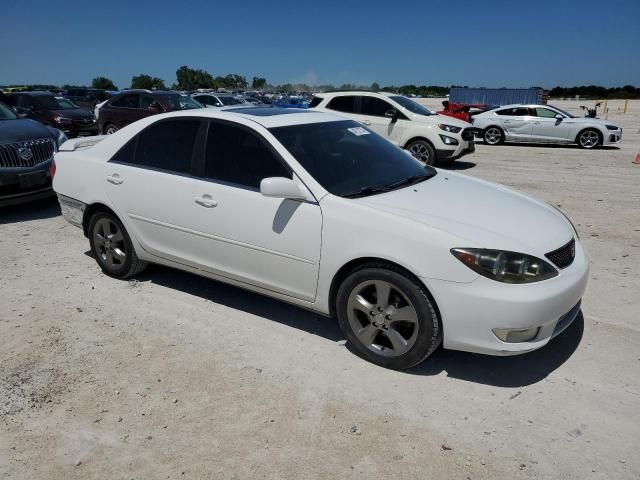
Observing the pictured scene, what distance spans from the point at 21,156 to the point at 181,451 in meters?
5.78

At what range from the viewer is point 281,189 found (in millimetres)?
3441

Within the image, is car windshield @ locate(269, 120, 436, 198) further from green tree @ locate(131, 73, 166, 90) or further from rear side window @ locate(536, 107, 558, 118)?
green tree @ locate(131, 73, 166, 90)

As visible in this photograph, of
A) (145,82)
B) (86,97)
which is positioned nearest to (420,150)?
(86,97)

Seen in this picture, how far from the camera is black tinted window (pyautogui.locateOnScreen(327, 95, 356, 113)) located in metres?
11.9

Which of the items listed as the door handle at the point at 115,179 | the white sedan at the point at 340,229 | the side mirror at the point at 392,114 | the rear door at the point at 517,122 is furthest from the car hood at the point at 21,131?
the rear door at the point at 517,122

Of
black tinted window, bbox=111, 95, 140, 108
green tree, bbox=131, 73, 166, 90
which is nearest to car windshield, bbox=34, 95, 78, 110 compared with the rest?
black tinted window, bbox=111, 95, 140, 108

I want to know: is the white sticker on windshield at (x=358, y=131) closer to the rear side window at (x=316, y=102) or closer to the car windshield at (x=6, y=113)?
the car windshield at (x=6, y=113)

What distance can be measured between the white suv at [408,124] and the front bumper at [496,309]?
27.7 ft

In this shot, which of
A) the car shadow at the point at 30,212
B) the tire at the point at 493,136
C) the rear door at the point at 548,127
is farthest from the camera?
the tire at the point at 493,136

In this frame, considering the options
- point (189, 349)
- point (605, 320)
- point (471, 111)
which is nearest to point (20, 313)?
point (189, 349)

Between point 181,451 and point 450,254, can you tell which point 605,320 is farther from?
point 181,451

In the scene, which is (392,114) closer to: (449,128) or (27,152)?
(449,128)

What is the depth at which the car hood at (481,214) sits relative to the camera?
10.4 ft

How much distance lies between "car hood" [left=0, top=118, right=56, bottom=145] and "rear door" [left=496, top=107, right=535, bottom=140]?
1365 cm
